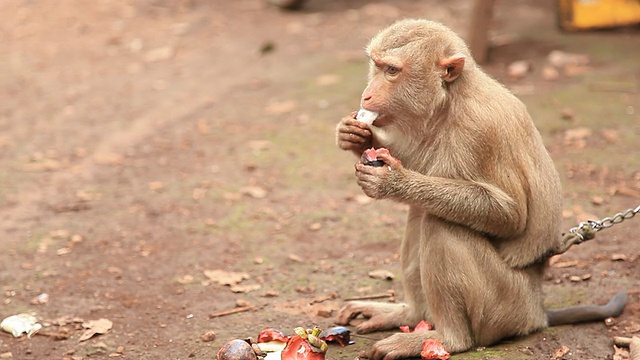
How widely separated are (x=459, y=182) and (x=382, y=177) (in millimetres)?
433

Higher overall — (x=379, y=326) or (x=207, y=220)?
(x=379, y=326)

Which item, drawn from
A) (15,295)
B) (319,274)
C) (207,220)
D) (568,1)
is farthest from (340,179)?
(568,1)

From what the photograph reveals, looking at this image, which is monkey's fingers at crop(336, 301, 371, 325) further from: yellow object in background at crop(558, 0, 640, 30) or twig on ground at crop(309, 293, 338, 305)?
yellow object in background at crop(558, 0, 640, 30)

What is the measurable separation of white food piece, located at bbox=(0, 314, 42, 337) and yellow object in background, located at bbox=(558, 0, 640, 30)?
9447mm

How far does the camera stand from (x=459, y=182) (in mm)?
4816

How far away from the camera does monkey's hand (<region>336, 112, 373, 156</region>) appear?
5.14m

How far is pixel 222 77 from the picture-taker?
12016mm

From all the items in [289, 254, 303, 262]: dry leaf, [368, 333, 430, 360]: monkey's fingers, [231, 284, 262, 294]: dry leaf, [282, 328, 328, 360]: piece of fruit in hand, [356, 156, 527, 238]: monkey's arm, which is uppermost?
[356, 156, 527, 238]: monkey's arm

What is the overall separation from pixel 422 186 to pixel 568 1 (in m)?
8.81

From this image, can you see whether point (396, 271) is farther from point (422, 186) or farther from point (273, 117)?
point (273, 117)

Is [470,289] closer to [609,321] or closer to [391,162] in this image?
[391,162]

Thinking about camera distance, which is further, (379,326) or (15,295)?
(15,295)

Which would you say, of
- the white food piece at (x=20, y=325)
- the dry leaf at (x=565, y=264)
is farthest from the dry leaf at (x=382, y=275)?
the white food piece at (x=20, y=325)

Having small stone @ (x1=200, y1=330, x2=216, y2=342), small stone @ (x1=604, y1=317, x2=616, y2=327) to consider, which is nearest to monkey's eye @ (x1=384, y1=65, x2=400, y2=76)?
small stone @ (x1=200, y1=330, x2=216, y2=342)
